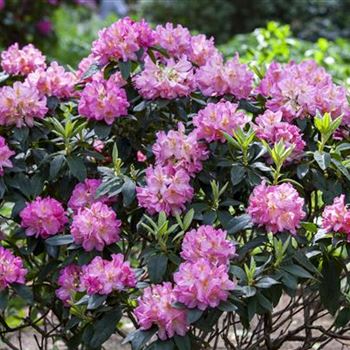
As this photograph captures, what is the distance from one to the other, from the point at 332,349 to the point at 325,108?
123 cm

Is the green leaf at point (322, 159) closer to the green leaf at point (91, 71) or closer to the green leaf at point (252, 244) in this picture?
the green leaf at point (252, 244)

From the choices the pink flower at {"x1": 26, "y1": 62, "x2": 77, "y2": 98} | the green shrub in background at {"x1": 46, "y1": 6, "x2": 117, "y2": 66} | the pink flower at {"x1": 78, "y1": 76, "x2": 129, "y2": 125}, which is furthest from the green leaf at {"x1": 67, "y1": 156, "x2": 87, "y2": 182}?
the green shrub in background at {"x1": 46, "y1": 6, "x2": 117, "y2": 66}

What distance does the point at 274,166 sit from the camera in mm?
2629

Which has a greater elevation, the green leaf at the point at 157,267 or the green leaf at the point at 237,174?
the green leaf at the point at 237,174

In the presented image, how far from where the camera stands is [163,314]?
2.16 metres

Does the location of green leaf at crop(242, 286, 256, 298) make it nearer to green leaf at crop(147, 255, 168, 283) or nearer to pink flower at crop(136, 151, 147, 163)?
green leaf at crop(147, 255, 168, 283)

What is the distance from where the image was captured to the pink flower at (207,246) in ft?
7.34

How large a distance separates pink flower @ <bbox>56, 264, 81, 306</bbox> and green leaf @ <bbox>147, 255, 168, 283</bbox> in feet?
0.99

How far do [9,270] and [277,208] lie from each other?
2.57ft

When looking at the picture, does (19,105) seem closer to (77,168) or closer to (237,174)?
(77,168)

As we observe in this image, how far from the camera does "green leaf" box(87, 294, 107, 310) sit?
7.52 feet

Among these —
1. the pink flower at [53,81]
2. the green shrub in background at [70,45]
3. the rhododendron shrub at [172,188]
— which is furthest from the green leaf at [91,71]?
the green shrub in background at [70,45]

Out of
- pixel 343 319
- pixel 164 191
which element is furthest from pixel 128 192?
pixel 343 319

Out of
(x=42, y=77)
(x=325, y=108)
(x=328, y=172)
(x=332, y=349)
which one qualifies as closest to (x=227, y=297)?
(x=328, y=172)
